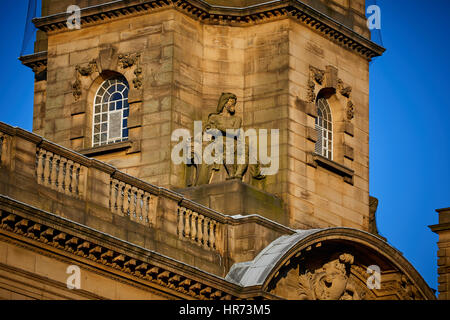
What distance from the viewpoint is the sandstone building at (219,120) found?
41.8 metres

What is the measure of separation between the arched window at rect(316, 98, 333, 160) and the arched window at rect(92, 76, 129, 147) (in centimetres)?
551

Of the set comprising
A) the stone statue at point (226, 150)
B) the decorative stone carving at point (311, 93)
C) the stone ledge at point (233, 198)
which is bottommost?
the stone ledge at point (233, 198)

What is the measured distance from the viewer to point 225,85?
48812mm

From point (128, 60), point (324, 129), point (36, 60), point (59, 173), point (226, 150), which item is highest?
point (36, 60)

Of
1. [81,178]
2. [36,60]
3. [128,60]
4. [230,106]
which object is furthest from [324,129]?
[81,178]

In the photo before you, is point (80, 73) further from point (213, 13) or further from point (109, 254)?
point (109, 254)

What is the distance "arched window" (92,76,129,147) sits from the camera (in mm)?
48781

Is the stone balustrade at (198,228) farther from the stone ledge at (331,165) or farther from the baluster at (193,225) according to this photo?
the stone ledge at (331,165)

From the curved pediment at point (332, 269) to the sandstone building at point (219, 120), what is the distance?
46 mm

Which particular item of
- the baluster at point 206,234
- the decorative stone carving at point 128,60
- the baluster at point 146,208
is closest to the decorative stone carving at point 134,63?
the decorative stone carving at point 128,60

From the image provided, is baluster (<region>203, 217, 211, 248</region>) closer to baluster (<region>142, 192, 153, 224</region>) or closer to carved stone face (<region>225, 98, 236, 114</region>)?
baluster (<region>142, 192, 153, 224</region>)

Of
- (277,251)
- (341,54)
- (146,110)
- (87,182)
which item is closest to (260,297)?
(277,251)

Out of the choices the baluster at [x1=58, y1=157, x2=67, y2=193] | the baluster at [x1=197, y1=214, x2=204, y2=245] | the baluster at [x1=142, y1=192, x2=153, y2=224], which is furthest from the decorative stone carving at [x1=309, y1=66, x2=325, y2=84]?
the baluster at [x1=58, y1=157, x2=67, y2=193]

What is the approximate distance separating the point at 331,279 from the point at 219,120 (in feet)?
17.3
